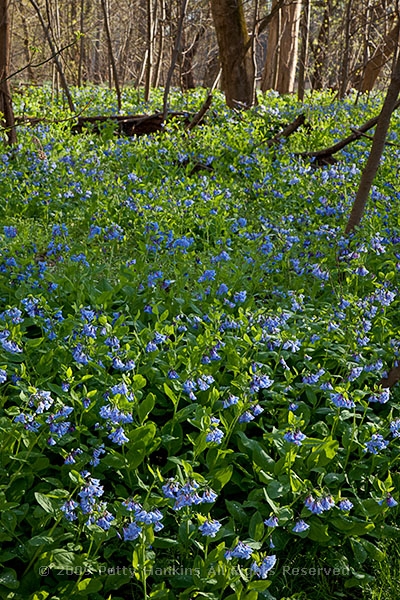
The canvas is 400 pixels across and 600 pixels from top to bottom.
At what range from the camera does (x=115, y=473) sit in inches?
86.6

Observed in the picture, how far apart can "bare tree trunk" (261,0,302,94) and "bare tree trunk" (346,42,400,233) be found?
393 inches

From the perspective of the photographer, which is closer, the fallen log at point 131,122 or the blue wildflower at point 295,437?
the blue wildflower at point 295,437

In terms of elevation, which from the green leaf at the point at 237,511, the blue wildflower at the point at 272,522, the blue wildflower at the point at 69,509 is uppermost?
the blue wildflower at the point at 69,509

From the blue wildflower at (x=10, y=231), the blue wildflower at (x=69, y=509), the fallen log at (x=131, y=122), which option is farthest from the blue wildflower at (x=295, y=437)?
the fallen log at (x=131, y=122)

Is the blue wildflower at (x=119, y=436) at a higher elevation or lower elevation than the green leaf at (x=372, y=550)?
higher

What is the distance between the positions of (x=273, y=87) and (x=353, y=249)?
34.8 feet

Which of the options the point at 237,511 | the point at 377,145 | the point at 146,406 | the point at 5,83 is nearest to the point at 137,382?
the point at 146,406

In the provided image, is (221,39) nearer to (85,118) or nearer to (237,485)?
(85,118)

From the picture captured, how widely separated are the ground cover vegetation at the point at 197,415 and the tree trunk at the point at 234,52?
4698 millimetres

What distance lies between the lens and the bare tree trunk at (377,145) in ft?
12.0

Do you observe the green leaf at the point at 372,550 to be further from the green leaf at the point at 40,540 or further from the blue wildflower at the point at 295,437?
the green leaf at the point at 40,540

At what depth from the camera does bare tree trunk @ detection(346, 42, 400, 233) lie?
3.67m

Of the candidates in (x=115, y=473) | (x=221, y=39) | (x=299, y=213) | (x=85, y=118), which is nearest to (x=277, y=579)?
(x=115, y=473)

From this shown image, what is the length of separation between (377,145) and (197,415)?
2377mm
